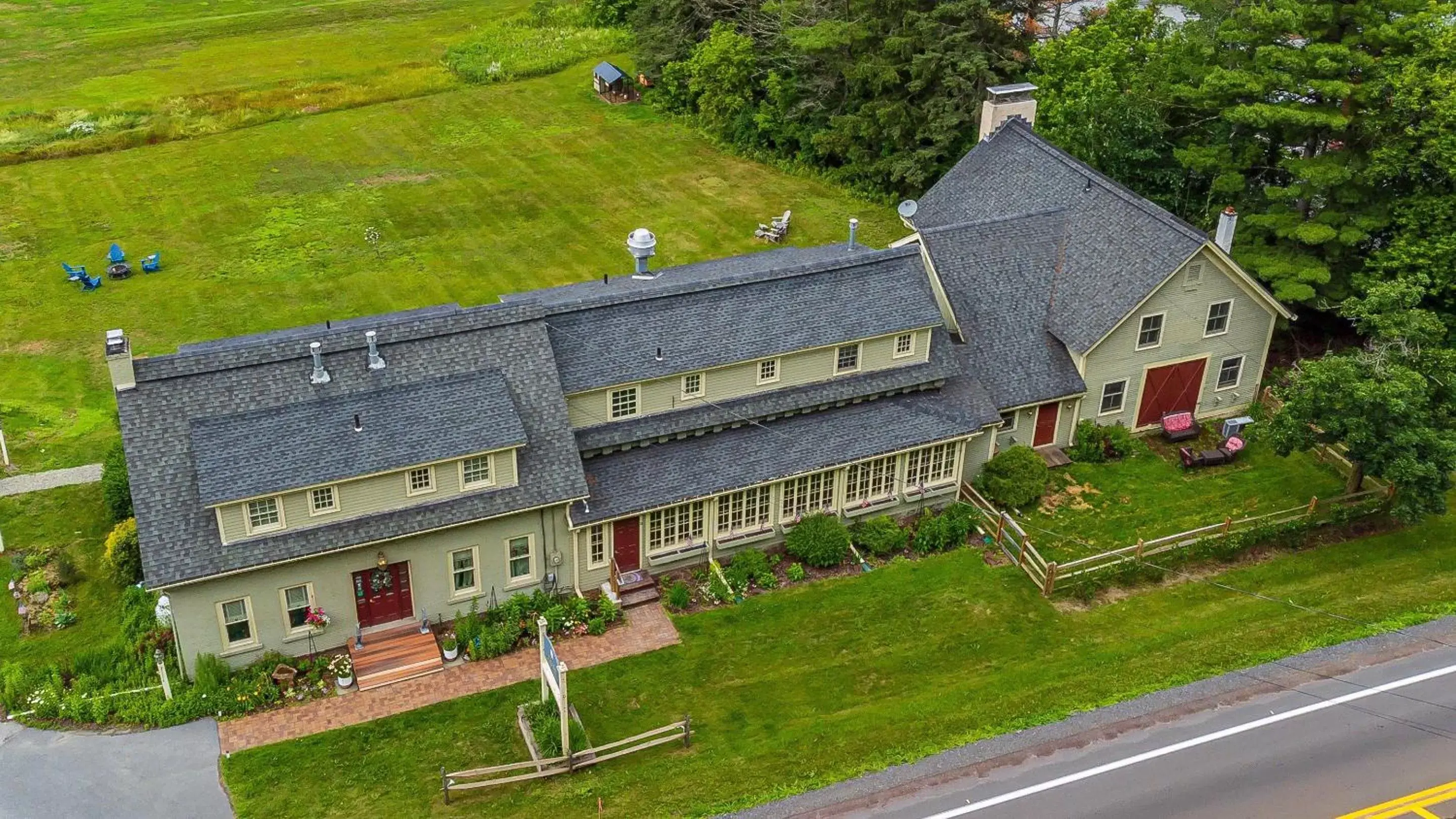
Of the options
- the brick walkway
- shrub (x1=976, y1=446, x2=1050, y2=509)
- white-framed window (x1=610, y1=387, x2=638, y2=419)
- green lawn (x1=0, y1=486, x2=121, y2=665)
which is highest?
white-framed window (x1=610, y1=387, x2=638, y2=419)

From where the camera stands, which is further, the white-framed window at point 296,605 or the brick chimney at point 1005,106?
the brick chimney at point 1005,106

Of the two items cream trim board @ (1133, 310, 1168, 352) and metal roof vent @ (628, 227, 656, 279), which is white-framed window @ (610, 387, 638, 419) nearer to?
metal roof vent @ (628, 227, 656, 279)

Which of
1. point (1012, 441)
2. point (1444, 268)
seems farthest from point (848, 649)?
point (1444, 268)

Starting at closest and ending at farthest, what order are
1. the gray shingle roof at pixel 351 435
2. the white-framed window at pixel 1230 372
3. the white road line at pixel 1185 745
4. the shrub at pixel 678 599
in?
the white road line at pixel 1185 745 → the gray shingle roof at pixel 351 435 → the shrub at pixel 678 599 → the white-framed window at pixel 1230 372

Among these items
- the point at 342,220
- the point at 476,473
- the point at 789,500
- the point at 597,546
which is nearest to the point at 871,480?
the point at 789,500

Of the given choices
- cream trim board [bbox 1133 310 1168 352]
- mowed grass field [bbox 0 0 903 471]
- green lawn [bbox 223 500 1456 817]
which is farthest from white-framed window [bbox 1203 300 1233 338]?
mowed grass field [bbox 0 0 903 471]

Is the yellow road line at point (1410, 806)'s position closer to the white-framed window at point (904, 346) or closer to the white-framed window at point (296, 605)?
the white-framed window at point (904, 346)

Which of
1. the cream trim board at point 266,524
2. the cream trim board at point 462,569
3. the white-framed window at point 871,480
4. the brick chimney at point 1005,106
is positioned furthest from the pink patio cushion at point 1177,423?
the cream trim board at point 266,524
